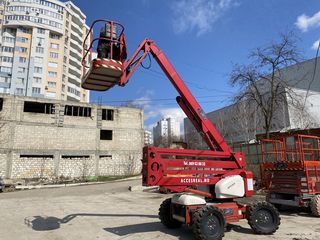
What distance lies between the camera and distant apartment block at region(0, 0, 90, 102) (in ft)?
245

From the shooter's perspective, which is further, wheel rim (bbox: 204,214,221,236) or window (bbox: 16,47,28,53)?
window (bbox: 16,47,28,53)

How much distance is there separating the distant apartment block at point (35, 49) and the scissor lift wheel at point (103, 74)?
7077 cm

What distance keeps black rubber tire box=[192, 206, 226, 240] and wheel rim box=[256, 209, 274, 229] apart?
1.26m

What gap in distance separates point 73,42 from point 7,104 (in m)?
57.0

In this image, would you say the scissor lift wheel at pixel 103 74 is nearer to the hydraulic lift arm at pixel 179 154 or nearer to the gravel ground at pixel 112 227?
the hydraulic lift arm at pixel 179 154

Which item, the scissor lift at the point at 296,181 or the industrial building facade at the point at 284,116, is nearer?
the scissor lift at the point at 296,181

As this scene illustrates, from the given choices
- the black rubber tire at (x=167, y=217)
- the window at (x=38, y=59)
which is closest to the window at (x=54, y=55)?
the window at (x=38, y=59)

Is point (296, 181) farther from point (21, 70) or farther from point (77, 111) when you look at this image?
point (21, 70)

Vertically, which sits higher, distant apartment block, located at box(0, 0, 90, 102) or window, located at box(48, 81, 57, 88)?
distant apartment block, located at box(0, 0, 90, 102)

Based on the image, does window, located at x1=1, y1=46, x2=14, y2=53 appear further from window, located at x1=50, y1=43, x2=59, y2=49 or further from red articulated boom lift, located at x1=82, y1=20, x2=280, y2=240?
red articulated boom lift, located at x1=82, y1=20, x2=280, y2=240

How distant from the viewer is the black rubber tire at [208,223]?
714cm

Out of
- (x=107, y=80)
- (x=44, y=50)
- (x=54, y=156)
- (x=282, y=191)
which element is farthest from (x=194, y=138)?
(x=107, y=80)

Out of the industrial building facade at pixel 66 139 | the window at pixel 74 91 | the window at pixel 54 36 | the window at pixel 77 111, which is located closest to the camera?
the industrial building facade at pixel 66 139

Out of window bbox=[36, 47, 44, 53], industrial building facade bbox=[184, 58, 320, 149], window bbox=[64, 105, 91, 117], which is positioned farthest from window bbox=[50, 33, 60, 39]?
window bbox=[64, 105, 91, 117]
